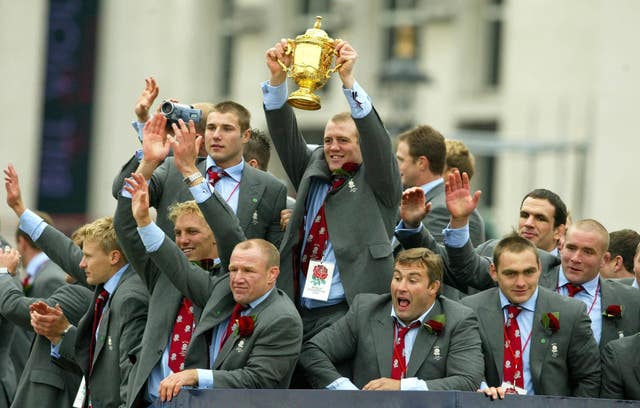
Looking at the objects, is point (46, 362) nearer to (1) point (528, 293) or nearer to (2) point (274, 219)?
(2) point (274, 219)

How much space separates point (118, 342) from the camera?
10383 millimetres

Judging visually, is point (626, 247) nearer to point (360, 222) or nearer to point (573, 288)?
point (573, 288)

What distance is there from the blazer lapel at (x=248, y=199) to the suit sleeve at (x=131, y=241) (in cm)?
62

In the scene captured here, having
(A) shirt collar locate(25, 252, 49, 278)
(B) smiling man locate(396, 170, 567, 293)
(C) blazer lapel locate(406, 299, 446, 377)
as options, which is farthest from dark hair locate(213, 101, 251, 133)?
(A) shirt collar locate(25, 252, 49, 278)

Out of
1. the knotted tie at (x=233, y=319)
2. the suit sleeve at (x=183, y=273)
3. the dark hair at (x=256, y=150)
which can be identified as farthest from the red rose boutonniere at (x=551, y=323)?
the dark hair at (x=256, y=150)

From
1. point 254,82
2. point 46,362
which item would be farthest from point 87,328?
point 254,82

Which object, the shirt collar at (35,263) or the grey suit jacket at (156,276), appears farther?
the shirt collar at (35,263)

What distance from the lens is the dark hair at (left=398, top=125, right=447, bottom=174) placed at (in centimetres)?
1084

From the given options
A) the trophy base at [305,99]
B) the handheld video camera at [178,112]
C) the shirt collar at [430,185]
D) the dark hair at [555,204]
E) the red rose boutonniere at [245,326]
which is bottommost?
the red rose boutonniere at [245,326]

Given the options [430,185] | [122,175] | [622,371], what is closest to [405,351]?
[622,371]

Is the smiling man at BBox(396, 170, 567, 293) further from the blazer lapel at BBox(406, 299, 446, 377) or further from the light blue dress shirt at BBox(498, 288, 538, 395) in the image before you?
the blazer lapel at BBox(406, 299, 446, 377)

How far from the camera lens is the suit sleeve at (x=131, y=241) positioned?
390 inches

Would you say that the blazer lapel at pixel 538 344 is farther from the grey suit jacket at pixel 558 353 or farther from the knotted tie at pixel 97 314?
the knotted tie at pixel 97 314

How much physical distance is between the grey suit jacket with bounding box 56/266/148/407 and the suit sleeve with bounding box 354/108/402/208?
1638 mm
